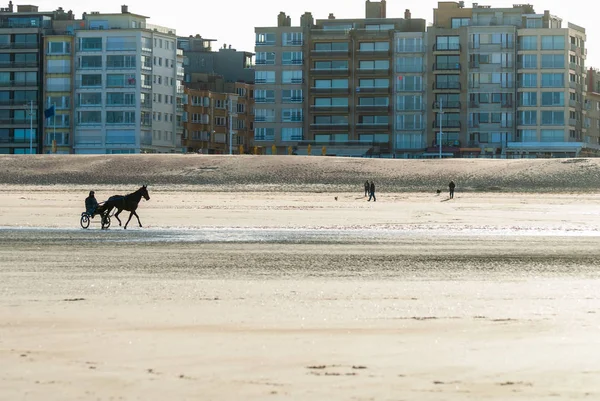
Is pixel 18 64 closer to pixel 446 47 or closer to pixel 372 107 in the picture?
pixel 372 107

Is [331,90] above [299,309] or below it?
above

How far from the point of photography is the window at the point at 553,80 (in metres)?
132

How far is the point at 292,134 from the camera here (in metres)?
138

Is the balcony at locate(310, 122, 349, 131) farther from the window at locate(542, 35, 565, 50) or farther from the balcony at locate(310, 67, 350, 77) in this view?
the window at locate(542, 35, 565, 50)

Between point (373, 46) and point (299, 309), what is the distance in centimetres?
12002

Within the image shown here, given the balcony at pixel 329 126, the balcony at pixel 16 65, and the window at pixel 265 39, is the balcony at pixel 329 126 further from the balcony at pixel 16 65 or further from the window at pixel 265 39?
the balcony at pixel 16 65

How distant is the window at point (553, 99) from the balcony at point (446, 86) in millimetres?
9240

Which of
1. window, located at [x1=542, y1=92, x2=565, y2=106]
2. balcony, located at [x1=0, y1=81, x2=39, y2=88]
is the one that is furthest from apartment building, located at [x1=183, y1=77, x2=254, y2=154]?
window, located at [x1=542, y1=92, x2=565, y2=106]

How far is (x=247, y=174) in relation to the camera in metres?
82.2

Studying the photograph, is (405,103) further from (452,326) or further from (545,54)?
(452,326)

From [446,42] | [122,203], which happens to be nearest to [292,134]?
[446,42]

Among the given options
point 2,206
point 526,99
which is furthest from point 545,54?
point 2,206

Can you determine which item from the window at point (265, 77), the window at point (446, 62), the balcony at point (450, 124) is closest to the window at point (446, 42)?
the window at point (446, 62)

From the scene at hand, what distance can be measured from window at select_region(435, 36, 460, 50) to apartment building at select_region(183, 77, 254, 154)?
25786mm
